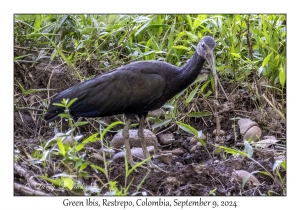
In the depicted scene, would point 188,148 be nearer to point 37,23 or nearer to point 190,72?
point 190,72

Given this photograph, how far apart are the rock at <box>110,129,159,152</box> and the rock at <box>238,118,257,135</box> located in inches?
38.5

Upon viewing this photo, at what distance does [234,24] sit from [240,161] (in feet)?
6.79

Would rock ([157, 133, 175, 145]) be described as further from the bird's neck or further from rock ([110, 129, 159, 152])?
the bird's neck

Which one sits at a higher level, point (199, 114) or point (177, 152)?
point (199, 114)

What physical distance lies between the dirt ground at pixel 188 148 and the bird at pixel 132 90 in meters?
0.43

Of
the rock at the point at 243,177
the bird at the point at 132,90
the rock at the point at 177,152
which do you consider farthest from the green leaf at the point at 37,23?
the rock at the point at 243,177

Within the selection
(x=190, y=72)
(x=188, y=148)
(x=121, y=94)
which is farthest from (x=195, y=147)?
(x=121, y=94)

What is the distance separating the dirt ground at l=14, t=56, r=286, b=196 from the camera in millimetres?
5578

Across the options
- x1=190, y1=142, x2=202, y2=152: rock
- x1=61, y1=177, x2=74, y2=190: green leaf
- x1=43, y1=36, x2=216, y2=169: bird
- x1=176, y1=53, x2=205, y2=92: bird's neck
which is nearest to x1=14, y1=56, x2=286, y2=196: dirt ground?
x1=190, y1=142, x2=202, y2=152: rock

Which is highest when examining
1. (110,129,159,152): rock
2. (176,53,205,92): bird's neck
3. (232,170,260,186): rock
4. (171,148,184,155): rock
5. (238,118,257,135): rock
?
(176,53,205,92): bird's neck

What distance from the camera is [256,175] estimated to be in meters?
5.88

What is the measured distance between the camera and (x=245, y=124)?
7102 mm

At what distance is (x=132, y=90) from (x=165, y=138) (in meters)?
0.98
